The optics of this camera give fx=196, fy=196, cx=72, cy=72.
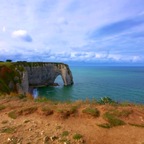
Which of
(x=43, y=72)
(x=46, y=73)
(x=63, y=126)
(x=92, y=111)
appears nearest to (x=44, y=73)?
(x=43, y=72)

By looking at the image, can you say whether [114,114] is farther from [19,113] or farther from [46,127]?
[19,113]

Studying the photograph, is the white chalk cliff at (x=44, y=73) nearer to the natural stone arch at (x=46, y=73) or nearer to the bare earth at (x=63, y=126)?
the natural stone arch at (x=46, y=73)

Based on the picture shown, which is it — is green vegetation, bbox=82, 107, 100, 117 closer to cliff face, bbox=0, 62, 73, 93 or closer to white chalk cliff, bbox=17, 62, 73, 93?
cliff face, bbox=0, 62, 73, 93

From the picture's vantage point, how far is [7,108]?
55.8 feet

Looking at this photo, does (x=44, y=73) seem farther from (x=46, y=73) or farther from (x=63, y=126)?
(x=63, y=126)

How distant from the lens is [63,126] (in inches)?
507

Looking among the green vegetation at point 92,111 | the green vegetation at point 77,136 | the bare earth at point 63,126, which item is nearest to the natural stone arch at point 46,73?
the bare earth at point 63,126

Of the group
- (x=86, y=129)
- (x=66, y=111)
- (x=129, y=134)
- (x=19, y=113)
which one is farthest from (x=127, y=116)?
(x=19, y=113)

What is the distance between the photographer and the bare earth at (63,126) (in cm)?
1115

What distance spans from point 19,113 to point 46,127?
372 cm

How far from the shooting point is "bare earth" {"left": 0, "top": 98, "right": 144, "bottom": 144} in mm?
11148

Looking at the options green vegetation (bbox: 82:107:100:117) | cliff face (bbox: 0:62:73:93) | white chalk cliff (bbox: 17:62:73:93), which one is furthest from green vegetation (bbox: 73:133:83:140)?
white chalk cliff (bbox: 17:62:73:93)

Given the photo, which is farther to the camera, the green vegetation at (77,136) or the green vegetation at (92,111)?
the green vegetation at (92,111)

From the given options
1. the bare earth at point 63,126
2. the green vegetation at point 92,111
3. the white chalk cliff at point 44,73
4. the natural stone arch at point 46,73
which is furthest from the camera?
the natural stone arch at point 46,73
